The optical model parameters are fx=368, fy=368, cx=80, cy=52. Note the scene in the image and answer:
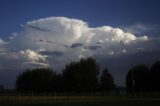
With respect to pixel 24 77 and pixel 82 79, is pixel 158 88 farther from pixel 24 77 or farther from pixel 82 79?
pixel 24 77

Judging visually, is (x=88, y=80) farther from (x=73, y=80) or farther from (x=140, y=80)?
(x=140, y=80)

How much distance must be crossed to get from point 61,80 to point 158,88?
36331 millimetres

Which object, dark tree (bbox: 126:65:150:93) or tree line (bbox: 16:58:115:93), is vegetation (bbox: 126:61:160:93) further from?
tree line (bbox: 16:58:115:93)

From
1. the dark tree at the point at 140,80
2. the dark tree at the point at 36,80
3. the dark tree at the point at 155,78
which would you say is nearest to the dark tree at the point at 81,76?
the dark tree at the point at 36,80

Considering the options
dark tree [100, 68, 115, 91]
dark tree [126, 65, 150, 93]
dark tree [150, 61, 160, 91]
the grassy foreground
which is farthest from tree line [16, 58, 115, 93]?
the grassy foreground

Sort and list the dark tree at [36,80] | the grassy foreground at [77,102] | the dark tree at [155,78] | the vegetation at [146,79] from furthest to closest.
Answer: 1. the dark tree at [36,80]
2. the vegetation at [146,79]
3. the dark tree at [155,78]
4. the grassy foreground at [77,102]

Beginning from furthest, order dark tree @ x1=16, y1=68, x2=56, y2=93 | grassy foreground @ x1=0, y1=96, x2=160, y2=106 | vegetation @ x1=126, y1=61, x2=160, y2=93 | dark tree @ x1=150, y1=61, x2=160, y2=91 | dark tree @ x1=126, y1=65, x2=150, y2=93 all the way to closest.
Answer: dark tree @ x1=16, y1=68, x2=56, y2=93
dark tree @ x1=126, y1=65, x2=150, y2=93
vegetation @ x1=126, y1=61, x2=160, y2=93
dark tree @ x1=150, y1=61, x2=160, y2=91
grassy foreground @ x1=0, y1=96, x2=160, y2=106

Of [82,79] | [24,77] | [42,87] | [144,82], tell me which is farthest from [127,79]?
[24,77]

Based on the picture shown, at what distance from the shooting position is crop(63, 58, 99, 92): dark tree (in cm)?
13488

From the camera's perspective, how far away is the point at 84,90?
134 m

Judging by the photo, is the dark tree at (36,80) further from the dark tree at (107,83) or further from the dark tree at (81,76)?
the dark tree at (107,83)

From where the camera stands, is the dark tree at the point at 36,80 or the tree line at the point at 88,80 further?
the dark tree at the point at 36,80

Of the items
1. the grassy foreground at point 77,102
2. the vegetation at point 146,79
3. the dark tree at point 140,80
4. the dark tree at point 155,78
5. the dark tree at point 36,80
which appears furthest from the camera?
the dark tree at point 36,80

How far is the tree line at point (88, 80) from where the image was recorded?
5315 inches
